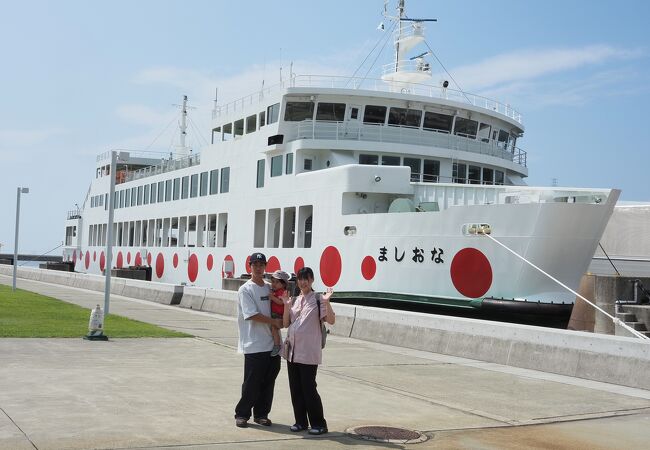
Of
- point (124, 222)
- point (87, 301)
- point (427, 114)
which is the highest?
point (427, 114)

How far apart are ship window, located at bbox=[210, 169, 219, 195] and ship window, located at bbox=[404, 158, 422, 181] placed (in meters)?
9.16

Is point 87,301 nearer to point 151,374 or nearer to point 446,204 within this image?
point 446,204

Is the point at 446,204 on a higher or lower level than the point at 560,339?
higher

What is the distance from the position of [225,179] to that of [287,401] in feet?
70.3

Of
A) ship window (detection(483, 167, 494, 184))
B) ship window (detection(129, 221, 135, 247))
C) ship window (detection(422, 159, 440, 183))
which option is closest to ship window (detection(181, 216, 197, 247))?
ship window (detection(129, 221, 135, 247))

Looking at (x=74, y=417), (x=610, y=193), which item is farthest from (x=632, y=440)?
(x=610, y=193)

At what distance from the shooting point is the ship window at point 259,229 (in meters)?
26.5

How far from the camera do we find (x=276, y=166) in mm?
24969

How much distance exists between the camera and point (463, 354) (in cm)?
1327

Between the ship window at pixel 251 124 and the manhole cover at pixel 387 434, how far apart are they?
69.9ft

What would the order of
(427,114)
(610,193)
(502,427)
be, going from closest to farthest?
1. (502,427)
2. (610,193)
3. (427,114)

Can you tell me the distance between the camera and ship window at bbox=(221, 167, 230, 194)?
95.0 feet

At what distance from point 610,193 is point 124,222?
3306cm

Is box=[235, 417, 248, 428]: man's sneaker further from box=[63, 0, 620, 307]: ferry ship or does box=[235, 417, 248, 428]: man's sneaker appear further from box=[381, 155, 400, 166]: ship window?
box=[381, 155, 400, 166]: ship window
